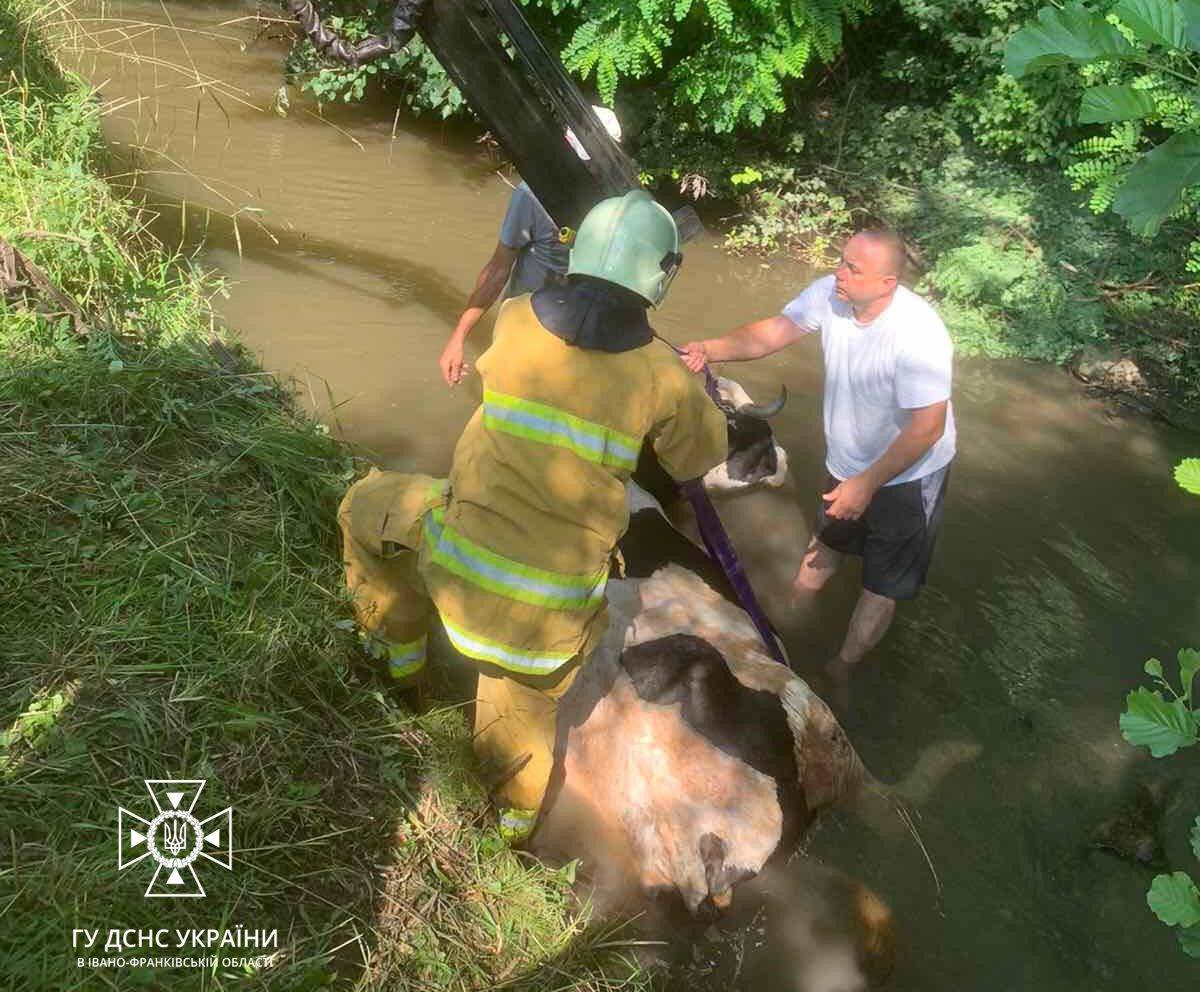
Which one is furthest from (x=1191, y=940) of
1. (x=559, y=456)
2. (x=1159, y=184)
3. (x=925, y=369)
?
(x=925, y=369)

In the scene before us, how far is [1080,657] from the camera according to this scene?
4.23 metres

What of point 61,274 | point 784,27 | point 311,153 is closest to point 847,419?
point 61,274

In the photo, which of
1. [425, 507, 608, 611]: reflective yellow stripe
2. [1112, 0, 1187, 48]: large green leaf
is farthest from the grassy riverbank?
[1112, 0, 1187, 48]: large green leaf

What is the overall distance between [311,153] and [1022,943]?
290 inches

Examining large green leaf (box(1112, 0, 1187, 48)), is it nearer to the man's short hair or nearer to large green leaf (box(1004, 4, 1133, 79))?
large green leaf (box(1004, 4, 1133, 79))

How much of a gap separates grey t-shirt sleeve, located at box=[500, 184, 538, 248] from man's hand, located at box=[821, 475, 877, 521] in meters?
1.68

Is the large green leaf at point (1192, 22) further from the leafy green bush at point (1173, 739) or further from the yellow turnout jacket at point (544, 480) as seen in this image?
the yellow turnout jacket at point (544, 480)

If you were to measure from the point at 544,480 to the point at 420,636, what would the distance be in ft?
3.14

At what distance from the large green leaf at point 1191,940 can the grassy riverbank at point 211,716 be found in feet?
5.37

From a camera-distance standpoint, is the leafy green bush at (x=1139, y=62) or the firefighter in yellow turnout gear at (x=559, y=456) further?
the firefighter in yellow turnout gear at (x=559, y=456)

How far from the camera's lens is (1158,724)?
1146 mm

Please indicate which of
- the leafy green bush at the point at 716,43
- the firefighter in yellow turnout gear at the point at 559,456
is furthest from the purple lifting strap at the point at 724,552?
the leafy green bush at the point at 716,43

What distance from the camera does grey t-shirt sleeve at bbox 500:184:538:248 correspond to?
12.0ft

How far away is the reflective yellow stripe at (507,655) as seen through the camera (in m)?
2.22
